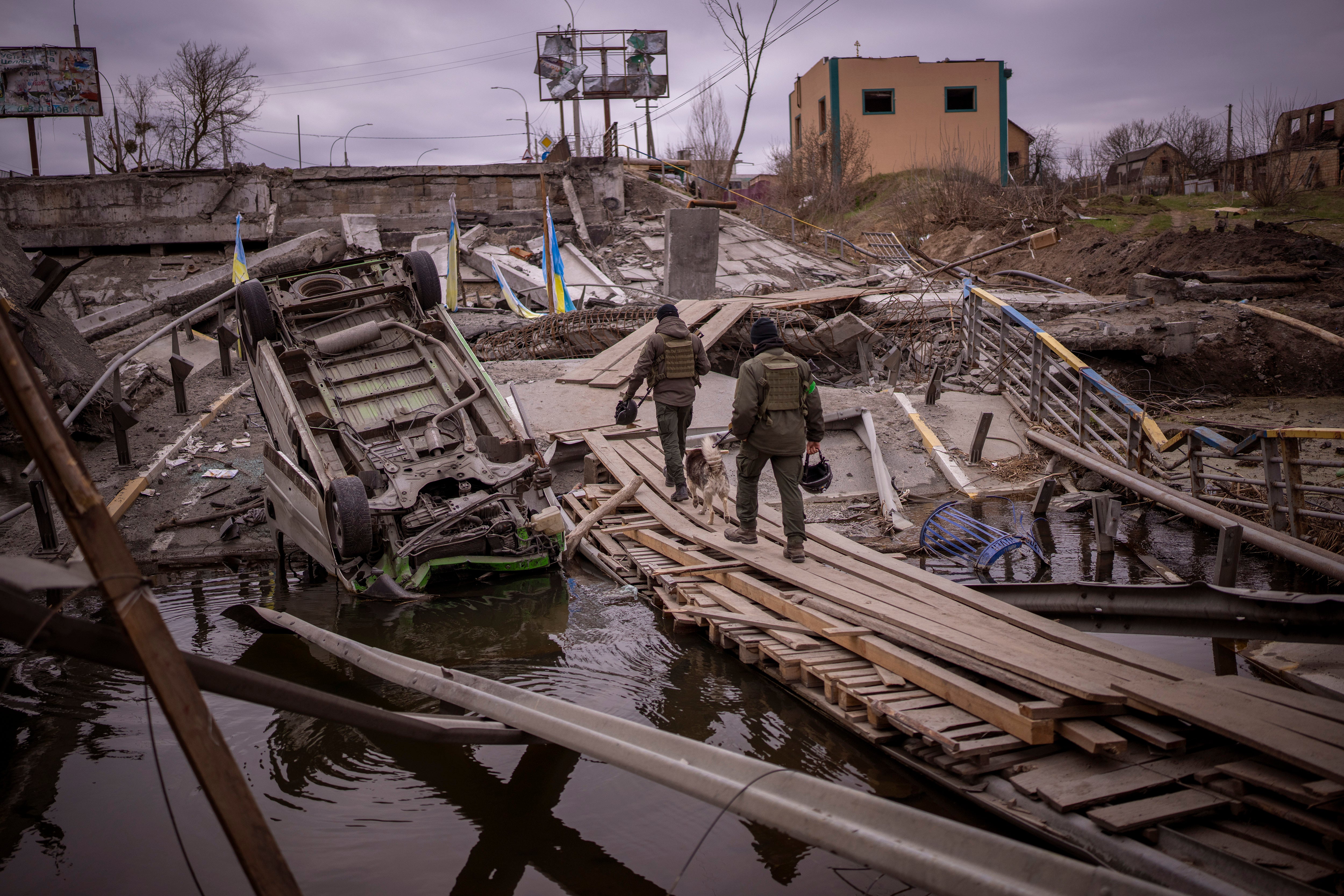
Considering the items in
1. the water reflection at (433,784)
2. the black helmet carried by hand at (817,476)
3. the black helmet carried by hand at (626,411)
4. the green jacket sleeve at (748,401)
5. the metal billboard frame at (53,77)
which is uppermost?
the metal billboard frame at (53,77)

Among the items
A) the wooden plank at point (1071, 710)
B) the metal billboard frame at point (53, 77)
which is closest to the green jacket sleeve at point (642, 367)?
the wooden plank at point (1071, 710)

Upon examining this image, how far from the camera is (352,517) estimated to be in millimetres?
6453

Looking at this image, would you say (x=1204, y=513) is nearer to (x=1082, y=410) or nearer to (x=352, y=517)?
(x=1082, y=410)

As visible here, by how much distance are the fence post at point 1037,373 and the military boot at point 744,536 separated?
212 inches

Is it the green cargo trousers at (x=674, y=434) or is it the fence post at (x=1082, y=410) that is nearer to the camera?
the green cargo trousers at (x=674, y=434)

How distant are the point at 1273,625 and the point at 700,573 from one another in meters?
3.73

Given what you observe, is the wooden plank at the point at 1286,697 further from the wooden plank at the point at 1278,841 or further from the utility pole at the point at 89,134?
the utility pole at the point at 89,134

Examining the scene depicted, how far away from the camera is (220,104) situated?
105 feet

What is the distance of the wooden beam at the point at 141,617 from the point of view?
1.99m

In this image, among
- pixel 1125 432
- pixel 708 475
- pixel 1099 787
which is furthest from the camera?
pixel 1125 432

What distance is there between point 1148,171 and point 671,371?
128 ft

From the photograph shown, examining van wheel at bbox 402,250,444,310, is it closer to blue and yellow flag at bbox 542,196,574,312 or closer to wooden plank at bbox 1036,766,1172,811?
blue and yellow flag at bbox 542,196,574,312

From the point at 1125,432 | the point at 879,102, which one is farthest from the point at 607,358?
the point at 879,102

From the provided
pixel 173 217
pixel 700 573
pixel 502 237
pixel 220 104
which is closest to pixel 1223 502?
pixel 700 573
